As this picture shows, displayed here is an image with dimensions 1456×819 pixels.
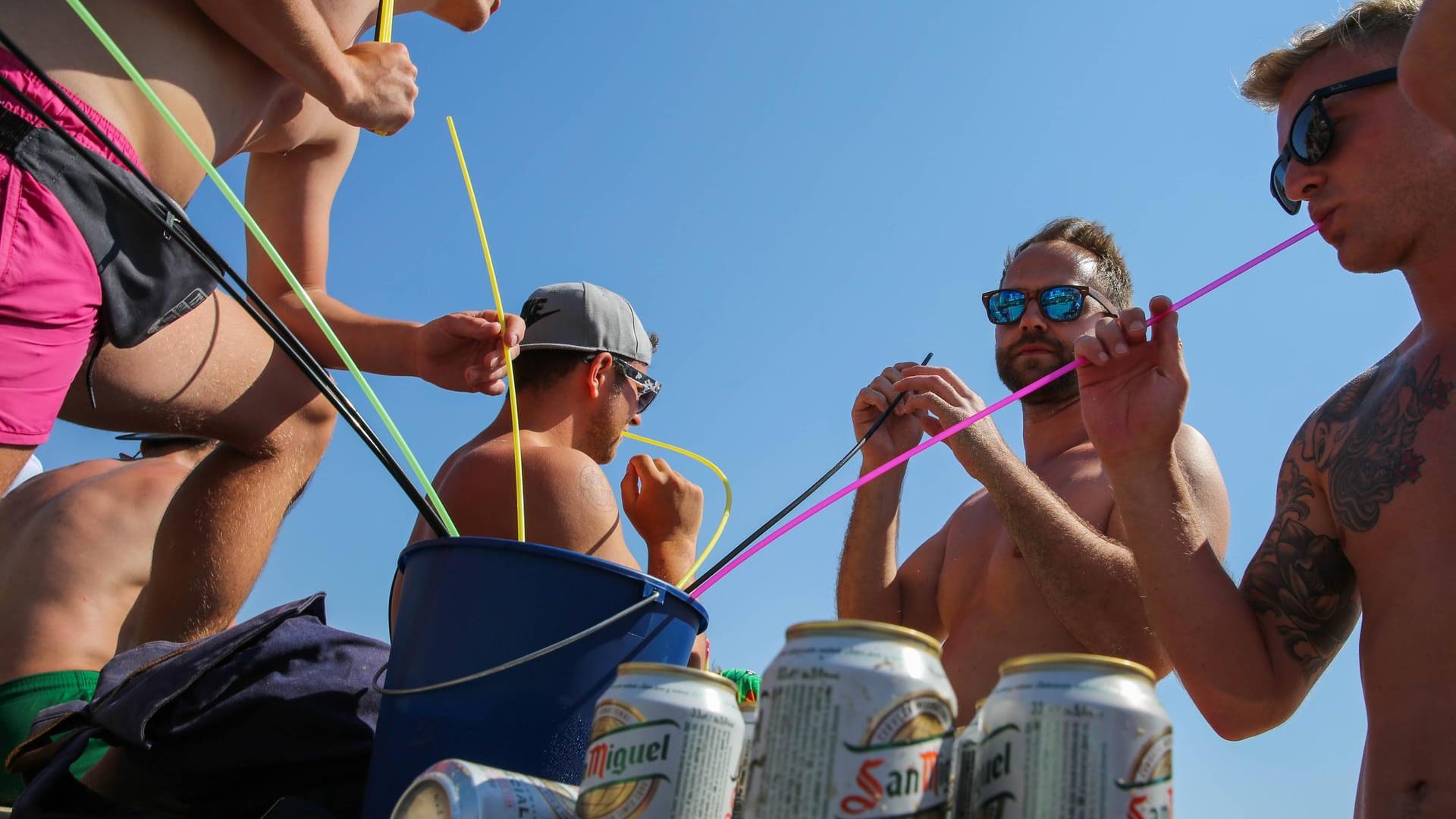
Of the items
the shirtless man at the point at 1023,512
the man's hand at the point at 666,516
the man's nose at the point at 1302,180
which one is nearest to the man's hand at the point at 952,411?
the shirtless man at the point at 1023,512

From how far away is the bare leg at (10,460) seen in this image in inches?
88.6

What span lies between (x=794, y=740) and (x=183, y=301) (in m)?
2.04

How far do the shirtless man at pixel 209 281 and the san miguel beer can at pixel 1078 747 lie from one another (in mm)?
1967

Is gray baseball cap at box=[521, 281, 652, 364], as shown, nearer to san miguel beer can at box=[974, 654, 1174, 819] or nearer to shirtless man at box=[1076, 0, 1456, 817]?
shirtless man at box=[1076, 0, 1456, 817]

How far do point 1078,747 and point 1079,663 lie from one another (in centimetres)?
9

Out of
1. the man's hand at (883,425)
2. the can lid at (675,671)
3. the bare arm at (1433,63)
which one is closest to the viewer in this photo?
the can lid at (675,671)

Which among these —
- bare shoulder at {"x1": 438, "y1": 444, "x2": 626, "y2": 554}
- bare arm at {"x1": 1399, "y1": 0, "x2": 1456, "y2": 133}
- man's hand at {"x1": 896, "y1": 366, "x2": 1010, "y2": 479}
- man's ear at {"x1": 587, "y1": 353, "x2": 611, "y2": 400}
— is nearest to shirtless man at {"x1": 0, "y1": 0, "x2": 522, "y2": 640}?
bare shoulder at {"x1": 438, "y1": 444, "x2": 626, "y2": 554}

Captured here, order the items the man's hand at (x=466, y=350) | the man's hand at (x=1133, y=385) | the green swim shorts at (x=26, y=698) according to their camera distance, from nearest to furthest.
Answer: the man's hand at (x=1133, y=385) → the man's hand at (x=466, y=350) → the green swim shorts at (x=26, y=698)

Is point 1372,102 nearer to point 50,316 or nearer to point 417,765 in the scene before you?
point 417,765

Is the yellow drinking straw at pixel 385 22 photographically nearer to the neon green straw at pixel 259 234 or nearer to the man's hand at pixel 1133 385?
the neon green straw at pixel 259 234

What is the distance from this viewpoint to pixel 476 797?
1.30m

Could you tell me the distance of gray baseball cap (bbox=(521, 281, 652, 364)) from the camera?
4078mm

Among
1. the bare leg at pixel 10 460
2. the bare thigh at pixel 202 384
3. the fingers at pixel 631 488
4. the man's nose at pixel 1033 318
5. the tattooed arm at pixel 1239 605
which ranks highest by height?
the man's nose at pixel 1033 318

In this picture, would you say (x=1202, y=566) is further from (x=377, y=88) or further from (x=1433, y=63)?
(x=377, y=88)
